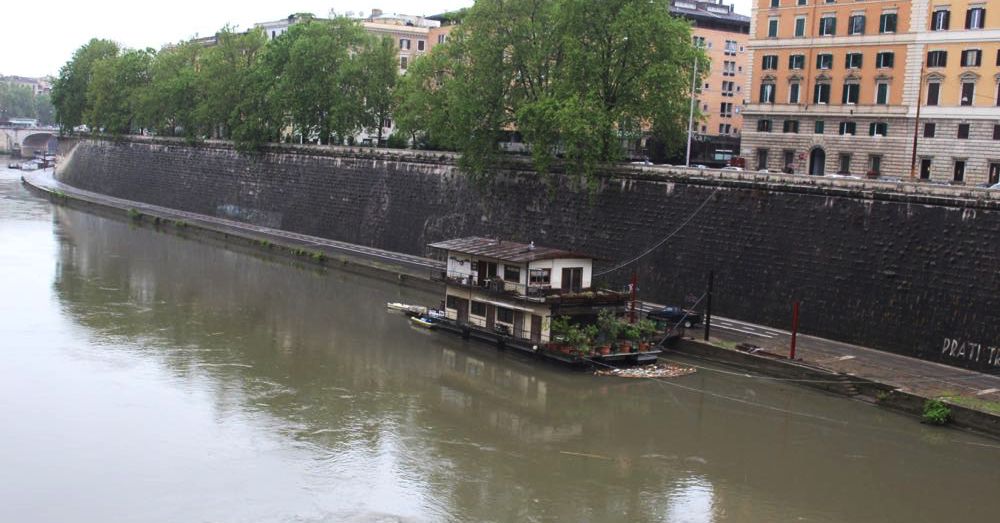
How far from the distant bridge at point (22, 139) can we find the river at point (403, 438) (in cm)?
10513

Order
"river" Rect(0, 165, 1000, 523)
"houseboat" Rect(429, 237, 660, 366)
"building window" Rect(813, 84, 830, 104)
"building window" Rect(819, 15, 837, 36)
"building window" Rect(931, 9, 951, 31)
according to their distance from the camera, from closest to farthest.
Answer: "river" Rect(0, 165, 1000, 523) < "houseboat" Rect(429, 237, 660, 366) < "building window" Rect(931, 9, 951, 31) < "building window" Rect(819, 15, 837, 36) < "building window" Rect(813, 84, 830, 104)

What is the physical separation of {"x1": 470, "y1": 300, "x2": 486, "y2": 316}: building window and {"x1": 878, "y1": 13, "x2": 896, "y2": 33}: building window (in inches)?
876

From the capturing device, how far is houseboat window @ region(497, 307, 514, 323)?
98.4 feet

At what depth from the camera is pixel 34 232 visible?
54.1 m

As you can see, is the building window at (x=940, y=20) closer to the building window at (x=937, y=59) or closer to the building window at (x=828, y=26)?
the building window at (x=937, y=59)

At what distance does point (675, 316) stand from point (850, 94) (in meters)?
17.3

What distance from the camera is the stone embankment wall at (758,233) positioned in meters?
27.5

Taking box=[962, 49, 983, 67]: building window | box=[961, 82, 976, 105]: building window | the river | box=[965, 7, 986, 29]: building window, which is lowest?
the river

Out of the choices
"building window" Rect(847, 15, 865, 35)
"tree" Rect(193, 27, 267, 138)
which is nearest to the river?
"building window" Rect(847, 15, 865, 35)

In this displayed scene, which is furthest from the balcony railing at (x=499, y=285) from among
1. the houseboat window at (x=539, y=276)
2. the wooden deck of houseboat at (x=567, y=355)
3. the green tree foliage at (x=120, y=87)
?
the green tree foliage at (x=120, y=87)

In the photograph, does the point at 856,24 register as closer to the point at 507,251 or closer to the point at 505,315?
the point at 507,251

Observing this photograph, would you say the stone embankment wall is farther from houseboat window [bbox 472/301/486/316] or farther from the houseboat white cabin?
houseboat window [bbox 472/301/486/316]

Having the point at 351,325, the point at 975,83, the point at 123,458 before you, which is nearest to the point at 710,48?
the point at 975,83

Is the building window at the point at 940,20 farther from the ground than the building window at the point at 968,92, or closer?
farther from the ground
